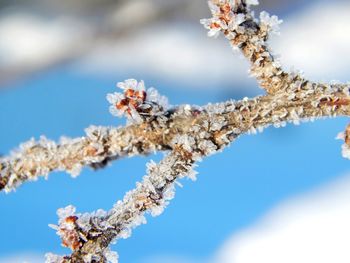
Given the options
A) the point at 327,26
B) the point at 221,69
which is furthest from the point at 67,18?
the point at 327,26

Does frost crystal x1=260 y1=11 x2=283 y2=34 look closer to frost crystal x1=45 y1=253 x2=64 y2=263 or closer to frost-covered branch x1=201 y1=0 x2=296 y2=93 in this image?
frost-covered branch x1=201 y1=0 x2=296 y2=93

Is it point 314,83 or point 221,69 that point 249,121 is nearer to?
point 314,83

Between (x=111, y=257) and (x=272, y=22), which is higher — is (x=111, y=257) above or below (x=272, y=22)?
below

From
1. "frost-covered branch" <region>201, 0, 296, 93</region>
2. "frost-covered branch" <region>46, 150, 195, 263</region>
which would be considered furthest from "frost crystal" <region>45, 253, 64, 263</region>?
"frost-covered branch" <region>201, 0, 296, 93</region>

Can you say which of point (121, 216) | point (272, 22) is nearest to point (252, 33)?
point (272, 22)

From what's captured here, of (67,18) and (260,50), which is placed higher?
(67,18)

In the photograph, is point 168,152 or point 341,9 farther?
point 341,9

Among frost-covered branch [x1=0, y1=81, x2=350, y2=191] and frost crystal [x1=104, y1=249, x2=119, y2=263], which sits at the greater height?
frost-covered branch [x1=0, y1=81, x2=350, y2=191]

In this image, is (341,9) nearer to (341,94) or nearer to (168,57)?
(168,57)

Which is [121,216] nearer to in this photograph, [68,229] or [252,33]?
[68,229]

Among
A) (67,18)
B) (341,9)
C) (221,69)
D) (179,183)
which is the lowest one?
(179,183)
